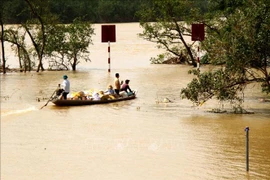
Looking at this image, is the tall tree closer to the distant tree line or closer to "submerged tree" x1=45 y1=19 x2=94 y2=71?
"submerged tree" x1=45 y1=19 x2=94 y2=71

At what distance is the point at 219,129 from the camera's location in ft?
57.8

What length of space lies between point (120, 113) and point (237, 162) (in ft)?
22.5

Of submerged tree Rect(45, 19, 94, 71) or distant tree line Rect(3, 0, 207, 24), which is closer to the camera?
submerged tree Rect(45, 19, 94, 71)

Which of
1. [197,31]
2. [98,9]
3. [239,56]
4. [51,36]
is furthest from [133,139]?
[98,9]

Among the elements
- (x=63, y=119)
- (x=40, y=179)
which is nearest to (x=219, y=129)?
(x=63, y=119)

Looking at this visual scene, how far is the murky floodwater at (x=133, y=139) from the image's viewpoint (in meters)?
13.6

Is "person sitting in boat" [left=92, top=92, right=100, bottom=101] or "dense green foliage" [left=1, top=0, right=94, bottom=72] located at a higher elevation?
"dense green foliage" [left=1, top=0, right=94, bottom=72]

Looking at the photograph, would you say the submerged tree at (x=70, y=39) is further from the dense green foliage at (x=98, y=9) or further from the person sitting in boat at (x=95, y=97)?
the dense green foliage at (x=98, y=9)

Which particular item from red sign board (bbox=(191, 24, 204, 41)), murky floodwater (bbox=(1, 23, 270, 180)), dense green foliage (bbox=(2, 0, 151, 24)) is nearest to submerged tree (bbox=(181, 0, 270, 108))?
murky floodwater (bbox=(1, 23, 270, 180))

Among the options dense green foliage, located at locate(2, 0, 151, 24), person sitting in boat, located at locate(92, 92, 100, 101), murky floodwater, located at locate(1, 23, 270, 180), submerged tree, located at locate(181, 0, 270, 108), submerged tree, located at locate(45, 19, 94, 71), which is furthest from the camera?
dense green foliage, located at locate(2, 0, 151, 24)

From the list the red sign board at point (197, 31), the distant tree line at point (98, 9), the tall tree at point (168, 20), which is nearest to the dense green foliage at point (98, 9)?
the distant tree line at point (98, 9)

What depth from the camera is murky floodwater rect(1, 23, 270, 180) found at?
13.6 meters

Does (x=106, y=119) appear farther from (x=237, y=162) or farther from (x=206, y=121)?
(x=237, y=162)

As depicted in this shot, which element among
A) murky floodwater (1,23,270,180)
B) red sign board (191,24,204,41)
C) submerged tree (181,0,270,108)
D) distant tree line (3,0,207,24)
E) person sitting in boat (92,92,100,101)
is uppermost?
distant tree line (3,0,207,24)
